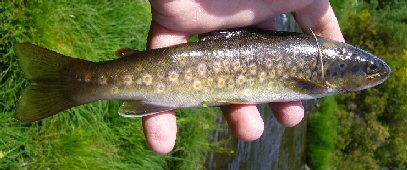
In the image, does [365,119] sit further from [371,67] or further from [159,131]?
[159,131]

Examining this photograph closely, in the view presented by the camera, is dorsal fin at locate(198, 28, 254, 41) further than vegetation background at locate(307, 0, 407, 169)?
No

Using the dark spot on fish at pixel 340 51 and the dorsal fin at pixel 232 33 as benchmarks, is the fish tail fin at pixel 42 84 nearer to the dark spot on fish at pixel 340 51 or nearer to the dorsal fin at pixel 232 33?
the dorsal fin at pixel 232 33

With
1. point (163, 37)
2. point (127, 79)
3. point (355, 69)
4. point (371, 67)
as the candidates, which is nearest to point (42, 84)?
point (127, 79)

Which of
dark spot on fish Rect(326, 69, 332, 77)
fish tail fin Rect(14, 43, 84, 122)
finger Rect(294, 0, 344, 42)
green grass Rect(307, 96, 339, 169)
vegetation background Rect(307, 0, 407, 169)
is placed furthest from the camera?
vegetation background Rect(307, 0, 407, 169)

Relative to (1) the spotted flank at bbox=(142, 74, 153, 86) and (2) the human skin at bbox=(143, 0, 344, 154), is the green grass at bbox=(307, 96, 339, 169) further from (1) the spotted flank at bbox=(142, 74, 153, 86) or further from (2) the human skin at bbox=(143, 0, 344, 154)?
(1) the spotted flank at bbox=(142, 74, 153, 86)

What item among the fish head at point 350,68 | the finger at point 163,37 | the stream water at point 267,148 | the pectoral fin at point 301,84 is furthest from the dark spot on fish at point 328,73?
the stream water at point 267,148

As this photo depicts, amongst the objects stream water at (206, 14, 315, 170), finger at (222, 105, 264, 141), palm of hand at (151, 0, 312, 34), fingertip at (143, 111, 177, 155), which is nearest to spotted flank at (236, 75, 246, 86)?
finger at (222, 105, 264, 141)
